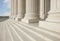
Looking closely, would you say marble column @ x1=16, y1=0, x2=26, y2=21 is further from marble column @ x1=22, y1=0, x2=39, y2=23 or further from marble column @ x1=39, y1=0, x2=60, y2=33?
marble column @ x1=39, y1=0, x2=60, y2=33

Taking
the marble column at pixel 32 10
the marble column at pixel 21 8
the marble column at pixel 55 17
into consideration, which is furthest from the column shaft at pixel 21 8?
the marble column at pixel 55 17

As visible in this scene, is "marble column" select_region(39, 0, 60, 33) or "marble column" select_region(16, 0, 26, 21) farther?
"marble column" select_region(16, 0, 26, 21)

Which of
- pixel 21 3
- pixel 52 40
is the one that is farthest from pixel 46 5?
pixel 52 40

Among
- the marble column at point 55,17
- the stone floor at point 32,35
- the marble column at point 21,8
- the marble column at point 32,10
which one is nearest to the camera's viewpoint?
the stone floor at point 32,35

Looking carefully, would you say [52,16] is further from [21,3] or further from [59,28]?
[21,3]

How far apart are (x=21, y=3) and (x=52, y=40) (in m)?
28.0

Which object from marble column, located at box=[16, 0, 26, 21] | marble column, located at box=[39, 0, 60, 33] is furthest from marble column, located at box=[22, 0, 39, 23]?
marble column, located at box=[16, 0, 26, 21]

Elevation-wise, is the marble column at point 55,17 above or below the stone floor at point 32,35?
above

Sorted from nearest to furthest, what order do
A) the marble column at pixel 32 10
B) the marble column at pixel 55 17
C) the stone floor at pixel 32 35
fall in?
the stone floor at pixel 32 35 < the marble column at pixel 55 17 < the marble column at pixel 32 10

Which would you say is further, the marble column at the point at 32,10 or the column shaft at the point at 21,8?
the column shaft at the point at 21,8

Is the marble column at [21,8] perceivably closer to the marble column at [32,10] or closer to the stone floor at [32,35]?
the marble column at [32,10]

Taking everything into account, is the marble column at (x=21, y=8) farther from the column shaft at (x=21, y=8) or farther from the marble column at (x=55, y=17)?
the marble column at (x=55, y=17)

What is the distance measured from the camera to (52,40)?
783 cm

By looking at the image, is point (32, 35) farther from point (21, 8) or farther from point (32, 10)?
point (21, 8)
